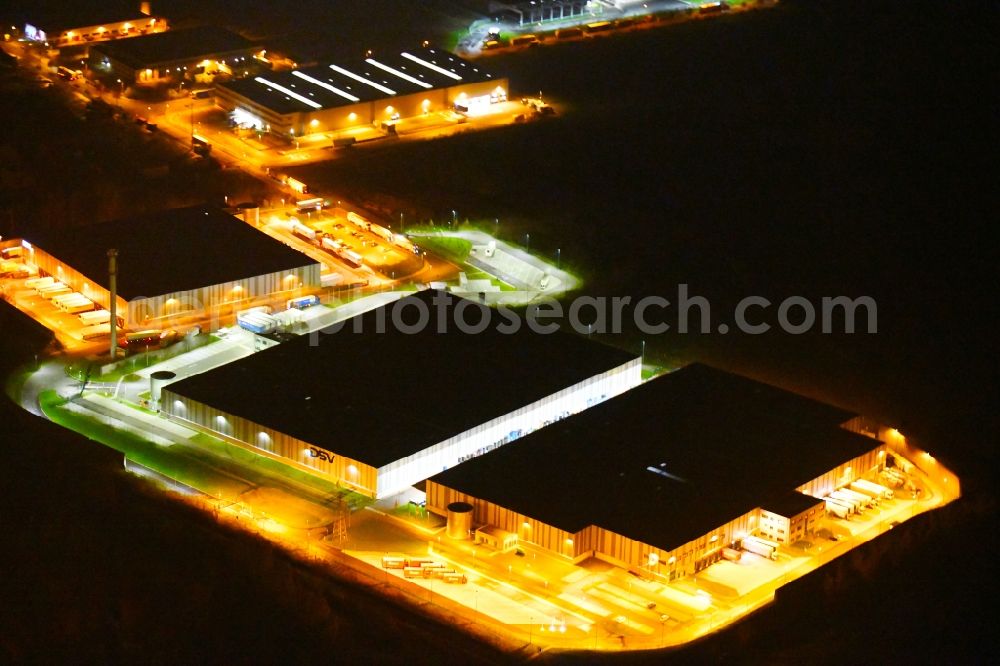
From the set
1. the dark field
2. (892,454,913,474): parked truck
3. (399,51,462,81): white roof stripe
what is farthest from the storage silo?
(399,51,462,81): white roof stripe

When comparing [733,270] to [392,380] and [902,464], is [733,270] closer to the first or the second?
[902,464]

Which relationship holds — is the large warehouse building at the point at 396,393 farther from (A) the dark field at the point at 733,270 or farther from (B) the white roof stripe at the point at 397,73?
(B) the white roof stripe at the point at 397,73

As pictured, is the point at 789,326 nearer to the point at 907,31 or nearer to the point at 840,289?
the point at 840,289

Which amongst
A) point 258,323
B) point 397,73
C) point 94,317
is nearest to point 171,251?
point 94,317

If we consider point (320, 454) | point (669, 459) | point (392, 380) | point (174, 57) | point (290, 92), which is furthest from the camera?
point (174, 57)

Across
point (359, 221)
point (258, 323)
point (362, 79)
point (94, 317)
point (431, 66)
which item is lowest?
point (94, 317)

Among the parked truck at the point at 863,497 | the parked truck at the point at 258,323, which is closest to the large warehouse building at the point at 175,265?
the parked truck at the point at 258,323
